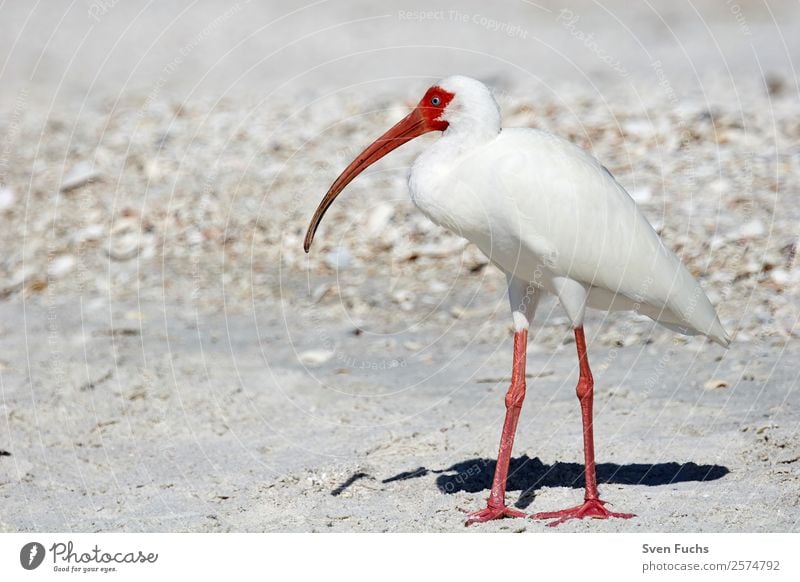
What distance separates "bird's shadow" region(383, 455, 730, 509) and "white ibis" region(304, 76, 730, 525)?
56cm

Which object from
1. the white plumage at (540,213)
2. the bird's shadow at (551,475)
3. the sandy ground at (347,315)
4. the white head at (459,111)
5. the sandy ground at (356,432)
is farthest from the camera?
the sandy ground at (347,315)

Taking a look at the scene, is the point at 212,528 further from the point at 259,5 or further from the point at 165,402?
the point at 259,5

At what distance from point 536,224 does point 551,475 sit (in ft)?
Answer: 5.82

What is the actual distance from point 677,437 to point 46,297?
706 cm

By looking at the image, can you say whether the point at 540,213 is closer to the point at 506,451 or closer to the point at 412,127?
the point at 412,127

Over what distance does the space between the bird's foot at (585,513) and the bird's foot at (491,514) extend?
0.11 metres

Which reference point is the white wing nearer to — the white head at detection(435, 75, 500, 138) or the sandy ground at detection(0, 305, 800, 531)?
the white head at detection(435, 75, 500, 138)

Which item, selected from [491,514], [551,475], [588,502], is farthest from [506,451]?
[551,475]

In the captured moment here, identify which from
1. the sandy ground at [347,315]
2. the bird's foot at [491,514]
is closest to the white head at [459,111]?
the bird's foot at [491,514]

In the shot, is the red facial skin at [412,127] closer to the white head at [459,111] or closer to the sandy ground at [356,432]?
the white head at [459,111]

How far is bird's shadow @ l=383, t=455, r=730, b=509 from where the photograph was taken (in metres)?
7.12

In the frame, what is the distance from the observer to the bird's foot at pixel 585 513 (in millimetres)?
6395

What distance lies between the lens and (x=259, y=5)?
25969 mm

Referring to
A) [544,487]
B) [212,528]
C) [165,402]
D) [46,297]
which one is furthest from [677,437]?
[46,297]
